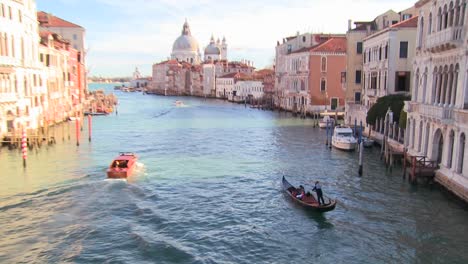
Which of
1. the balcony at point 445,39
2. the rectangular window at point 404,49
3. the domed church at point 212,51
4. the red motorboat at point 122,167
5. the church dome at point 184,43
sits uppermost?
the church dome at point 184,43

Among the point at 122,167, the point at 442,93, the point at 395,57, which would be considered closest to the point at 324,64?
the point at 395,57

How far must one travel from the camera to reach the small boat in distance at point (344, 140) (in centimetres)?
2427

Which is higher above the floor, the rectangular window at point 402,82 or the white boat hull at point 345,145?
the rectangular window at point 402,82

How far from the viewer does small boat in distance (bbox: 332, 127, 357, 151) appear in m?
24.3

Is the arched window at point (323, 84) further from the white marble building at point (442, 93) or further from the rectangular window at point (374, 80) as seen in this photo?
the white marble building at point (442, 93)

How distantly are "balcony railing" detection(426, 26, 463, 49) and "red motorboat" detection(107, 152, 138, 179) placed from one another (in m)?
11.9

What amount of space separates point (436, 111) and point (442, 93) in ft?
2.37

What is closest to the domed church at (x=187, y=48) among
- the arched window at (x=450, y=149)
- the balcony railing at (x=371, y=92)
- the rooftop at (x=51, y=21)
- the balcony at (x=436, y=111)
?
the rooftop at (x=51, y=21)

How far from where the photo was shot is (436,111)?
1594 centimetres

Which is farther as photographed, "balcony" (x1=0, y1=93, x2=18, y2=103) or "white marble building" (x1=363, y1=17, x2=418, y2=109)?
"white marble building" (x1=363, y1=17, x2=418, y2=109)

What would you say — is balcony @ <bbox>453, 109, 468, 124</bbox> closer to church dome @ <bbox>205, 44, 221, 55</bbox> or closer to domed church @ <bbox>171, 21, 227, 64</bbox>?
church dome @ <bbox>205, 44, 221, 55</bbox>

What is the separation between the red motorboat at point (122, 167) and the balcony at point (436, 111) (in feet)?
36.7

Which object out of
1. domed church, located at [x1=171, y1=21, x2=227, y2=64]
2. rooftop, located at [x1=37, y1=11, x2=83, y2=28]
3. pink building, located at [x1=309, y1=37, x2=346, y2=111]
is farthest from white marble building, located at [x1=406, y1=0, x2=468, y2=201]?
domed church, located at [x1=171, y1=21, x2=227, y2=64]

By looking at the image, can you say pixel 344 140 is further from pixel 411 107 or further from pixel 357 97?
pixel 357 97
